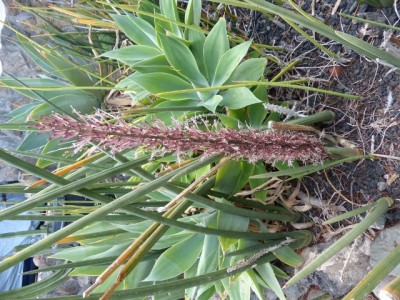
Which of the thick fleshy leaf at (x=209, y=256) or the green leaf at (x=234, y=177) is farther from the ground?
the green leaf at (x=234, y=177)

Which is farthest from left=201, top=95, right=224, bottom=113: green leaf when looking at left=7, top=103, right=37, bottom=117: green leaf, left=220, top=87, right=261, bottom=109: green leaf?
left=7, top=103, right=37, bottom=117: green leaf


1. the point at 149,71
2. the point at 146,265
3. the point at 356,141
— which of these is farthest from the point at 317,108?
the point at 146,265

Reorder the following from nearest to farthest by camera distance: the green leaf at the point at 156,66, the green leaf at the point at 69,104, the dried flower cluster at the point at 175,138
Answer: the dried flower cluster at the point at 175,138 → the green leaf at the point at 156,66 → the green leaf at the point at 69,104

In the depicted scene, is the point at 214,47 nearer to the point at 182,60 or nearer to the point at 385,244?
the point at 182,60

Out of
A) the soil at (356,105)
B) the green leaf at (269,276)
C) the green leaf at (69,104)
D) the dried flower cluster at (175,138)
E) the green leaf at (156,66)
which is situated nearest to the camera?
the dried flower cluster at (175,138)

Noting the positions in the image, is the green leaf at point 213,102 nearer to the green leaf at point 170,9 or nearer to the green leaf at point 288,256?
the green leaf at point 170,9

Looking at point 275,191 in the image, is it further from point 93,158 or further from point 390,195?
point 93,158

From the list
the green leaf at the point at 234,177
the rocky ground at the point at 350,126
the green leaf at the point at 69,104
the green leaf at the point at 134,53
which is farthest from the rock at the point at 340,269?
the green leaf at the point at 69,104
